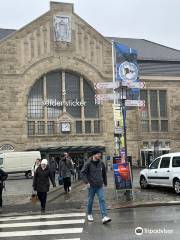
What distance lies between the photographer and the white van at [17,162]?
37.4 metres

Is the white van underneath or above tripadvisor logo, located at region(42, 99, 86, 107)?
underneath

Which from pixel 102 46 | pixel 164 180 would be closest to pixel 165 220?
pixel 164 180

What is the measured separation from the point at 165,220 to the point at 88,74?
39.4 m

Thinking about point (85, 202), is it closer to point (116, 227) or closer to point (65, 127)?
point (116, 227)

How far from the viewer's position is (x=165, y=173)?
60.5 feet

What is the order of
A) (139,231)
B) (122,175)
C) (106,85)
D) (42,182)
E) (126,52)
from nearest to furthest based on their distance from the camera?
1. (139,231)
2. (42,182)
3. (122,175)
4. (106,85)
5. (126,52)

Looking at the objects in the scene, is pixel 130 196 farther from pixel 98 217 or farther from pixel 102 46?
pixel 102 46

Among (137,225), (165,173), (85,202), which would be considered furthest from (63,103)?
(137,225)

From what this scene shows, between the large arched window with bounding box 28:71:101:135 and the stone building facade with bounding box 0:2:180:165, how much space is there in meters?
0.11

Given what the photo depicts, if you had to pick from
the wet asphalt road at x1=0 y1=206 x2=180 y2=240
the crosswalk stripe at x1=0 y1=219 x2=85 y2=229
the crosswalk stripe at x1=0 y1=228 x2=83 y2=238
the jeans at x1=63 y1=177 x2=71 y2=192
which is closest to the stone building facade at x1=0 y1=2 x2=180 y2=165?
the jeans at x1=63 y1=177 x2=71 y2=192

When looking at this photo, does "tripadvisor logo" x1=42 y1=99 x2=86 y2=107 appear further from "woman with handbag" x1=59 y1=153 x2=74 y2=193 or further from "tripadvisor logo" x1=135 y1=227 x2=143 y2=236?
"tripadvisor logo" x1=135 y1=227 x2=143 y2=236

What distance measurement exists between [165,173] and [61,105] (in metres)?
30.6

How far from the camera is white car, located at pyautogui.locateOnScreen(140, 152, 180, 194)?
17666mm

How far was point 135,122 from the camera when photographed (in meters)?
50.4
